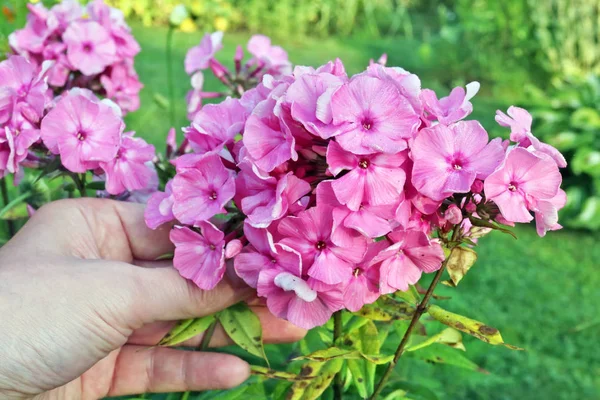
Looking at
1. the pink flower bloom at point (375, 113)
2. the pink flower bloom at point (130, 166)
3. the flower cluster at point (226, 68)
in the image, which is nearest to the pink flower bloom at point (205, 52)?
the flower cluster at point (226, 68)

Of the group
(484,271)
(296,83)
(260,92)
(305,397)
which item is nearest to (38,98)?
(260,92)

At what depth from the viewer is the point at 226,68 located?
1646 millimetres

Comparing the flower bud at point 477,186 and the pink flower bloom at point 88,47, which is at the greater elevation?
the pink flower bloom at point 88,47

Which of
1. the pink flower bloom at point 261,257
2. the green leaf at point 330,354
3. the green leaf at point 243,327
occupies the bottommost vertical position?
the green leaf at point 243,327

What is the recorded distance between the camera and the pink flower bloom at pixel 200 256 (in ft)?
3.76

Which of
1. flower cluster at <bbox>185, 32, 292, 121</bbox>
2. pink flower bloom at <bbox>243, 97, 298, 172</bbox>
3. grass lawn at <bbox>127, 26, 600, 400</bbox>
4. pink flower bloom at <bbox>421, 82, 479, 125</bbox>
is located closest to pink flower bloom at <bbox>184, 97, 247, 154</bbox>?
pink flower bloom at <bbox>243, 97, 298, 172</bbox>

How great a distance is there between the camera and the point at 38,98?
129cm

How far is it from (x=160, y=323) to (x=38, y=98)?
1.74 ft

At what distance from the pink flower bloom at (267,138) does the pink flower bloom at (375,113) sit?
9cm

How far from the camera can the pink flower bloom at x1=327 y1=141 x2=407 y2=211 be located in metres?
1.00

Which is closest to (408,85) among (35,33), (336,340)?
(336,340)

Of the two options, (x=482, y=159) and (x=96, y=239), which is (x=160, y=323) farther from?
(x=482, y=159)

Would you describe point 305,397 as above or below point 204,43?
below

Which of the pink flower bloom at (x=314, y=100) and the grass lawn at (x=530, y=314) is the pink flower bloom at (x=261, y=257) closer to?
the pink flower bloom at (x=314, y=100)
